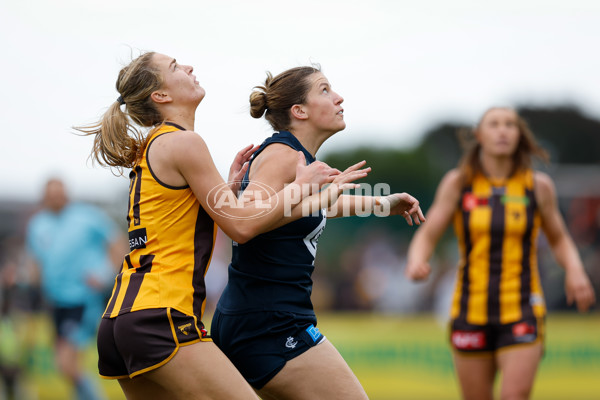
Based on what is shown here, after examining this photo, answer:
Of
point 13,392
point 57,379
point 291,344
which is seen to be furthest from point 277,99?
point 57,379

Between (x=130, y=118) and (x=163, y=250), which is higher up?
(x=130, y=118)

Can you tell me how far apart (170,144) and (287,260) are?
86 cm

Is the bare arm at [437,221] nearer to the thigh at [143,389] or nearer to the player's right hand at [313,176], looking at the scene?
the player's right hand at [313,176]

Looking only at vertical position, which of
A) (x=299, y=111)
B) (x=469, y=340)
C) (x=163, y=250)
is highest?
(x=299, y=111)

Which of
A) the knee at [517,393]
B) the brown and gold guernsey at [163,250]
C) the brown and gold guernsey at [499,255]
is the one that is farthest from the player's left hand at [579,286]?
the brown and gold guernsey at [163,250]

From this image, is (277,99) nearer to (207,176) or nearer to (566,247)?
(207,176)

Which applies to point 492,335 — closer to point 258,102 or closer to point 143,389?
point 258,102

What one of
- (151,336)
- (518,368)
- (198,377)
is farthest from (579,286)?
(151,336)

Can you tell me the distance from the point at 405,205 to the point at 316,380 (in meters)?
1.17

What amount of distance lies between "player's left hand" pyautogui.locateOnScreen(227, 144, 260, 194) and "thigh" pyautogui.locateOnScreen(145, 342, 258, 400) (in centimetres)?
112

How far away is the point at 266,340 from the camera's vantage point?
3.68 m

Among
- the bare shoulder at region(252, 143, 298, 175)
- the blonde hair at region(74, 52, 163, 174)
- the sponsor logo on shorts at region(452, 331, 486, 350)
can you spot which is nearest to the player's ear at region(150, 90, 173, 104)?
the blonde hair at region(74, 52, 163, 174)

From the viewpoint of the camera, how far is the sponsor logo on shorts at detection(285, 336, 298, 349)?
3654mm

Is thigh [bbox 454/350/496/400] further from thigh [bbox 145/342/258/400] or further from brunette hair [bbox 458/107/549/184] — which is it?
thigh [bbox 145/342/258/400]
